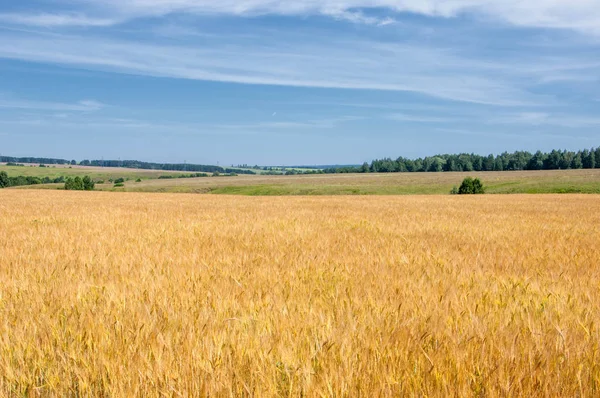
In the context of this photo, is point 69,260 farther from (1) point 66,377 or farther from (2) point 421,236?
(2) point 421,236

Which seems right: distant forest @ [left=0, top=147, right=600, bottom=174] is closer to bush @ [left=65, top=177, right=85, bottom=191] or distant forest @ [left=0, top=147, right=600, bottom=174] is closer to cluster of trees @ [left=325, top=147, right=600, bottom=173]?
cluster of trees @ [left=325, top=147, right=600, bottom=173]

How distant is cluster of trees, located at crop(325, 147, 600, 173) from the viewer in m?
155

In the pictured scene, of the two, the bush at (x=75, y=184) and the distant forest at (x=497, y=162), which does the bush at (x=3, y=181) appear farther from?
the distant forest at (x=497, y=162)

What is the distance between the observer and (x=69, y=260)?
570cm

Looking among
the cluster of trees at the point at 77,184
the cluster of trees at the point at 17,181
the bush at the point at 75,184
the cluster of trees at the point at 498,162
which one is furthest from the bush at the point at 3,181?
the cluster of trees at the point at 498,162

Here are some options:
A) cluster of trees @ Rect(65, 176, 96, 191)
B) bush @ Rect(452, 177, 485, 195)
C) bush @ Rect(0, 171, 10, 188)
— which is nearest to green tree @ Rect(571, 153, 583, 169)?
bush @ Rect(452, 177, 485, 195)

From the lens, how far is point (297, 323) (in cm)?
313

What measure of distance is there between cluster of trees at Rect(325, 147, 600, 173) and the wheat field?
17324 centimetres

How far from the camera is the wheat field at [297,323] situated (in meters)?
2.29

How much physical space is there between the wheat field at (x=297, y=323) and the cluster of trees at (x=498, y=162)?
568ft

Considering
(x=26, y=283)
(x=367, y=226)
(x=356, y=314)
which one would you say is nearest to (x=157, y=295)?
(x=26, y=283)

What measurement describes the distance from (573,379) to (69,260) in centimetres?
553

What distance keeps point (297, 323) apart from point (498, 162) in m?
186

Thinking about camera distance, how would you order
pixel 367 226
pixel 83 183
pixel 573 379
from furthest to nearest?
pixel 83 183 → pixel 367 226 → pixel 573 379
